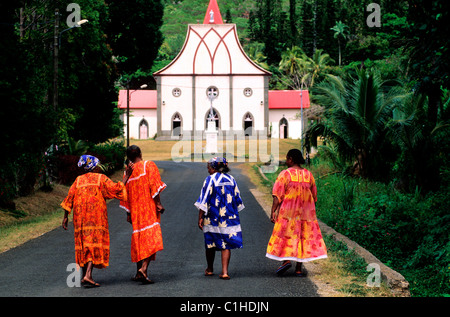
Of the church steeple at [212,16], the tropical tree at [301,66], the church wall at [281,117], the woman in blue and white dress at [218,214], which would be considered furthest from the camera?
the tropical tree at [301,66]

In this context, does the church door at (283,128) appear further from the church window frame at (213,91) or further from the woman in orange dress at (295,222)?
the woman in orange dress at (295,222)

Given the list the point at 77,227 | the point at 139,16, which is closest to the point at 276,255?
the point at 77,227

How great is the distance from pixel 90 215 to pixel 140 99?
5805 centimetres

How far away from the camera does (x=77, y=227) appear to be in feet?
23.5

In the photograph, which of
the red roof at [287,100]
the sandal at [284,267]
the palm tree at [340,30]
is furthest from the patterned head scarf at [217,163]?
the palm tree at [340,30]

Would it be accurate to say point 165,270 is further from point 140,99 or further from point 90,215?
point 140,99

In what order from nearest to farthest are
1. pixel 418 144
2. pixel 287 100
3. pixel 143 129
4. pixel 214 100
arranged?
pixel 418 144, pixel 214 100, pixel 287 100, pixel 143 129

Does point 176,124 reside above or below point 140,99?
below

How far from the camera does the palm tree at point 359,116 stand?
64.7 feet

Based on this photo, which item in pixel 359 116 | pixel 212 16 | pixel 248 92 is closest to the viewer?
pixel 359 116

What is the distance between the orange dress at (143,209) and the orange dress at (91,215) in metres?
0.15

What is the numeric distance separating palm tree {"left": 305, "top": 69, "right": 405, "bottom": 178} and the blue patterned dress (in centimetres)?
1287

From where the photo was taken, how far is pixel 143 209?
23.8 ft

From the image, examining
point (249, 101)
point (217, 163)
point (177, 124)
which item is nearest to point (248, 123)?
point (249, 101)
